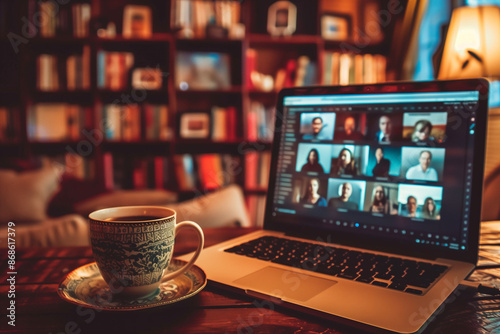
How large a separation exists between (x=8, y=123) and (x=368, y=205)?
2.81m

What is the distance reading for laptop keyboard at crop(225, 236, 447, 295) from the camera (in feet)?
1.75

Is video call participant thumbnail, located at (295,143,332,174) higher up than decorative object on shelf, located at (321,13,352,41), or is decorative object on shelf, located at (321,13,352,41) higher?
decorative object on shelf, located at (321,13,352,41)

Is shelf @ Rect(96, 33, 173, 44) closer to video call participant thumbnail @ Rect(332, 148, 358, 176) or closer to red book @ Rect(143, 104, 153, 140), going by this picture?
red book @ Rect(143, 104, 153, 140)

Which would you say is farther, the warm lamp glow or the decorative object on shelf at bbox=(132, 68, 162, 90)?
the decorative object on shelf at bbox=(132, 68, 162, 90)

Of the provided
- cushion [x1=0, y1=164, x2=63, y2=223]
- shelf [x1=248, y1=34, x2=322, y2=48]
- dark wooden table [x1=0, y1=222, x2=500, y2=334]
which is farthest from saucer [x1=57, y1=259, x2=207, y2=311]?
shelf [x1=248, y1=34, x2=322, y2=48]

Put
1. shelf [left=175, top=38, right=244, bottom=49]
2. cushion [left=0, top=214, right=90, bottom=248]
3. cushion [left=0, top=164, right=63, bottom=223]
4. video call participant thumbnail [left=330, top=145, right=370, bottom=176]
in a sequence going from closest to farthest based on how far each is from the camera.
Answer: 1. video call participant thumbnail [left=330, top=145, right=370, bottom=176]
2. cushion [left=0, top=214, right=90, bottom=248]
3. cushion [left=0, top=164, right=63, bottom=223]
4. shelf [left=175, top=38, right=244, bottom=49]

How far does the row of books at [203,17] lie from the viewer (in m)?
2.73

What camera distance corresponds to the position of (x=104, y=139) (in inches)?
109

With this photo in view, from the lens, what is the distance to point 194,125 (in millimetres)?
2920

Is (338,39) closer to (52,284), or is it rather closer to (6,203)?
(6,203)

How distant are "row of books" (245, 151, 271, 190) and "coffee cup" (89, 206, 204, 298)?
2391 mm

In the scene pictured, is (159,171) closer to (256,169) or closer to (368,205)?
(256,169)

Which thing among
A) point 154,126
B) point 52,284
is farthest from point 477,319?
point 154,126

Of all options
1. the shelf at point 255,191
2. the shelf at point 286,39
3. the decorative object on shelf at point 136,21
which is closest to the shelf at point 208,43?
the shelf at point 286,39
